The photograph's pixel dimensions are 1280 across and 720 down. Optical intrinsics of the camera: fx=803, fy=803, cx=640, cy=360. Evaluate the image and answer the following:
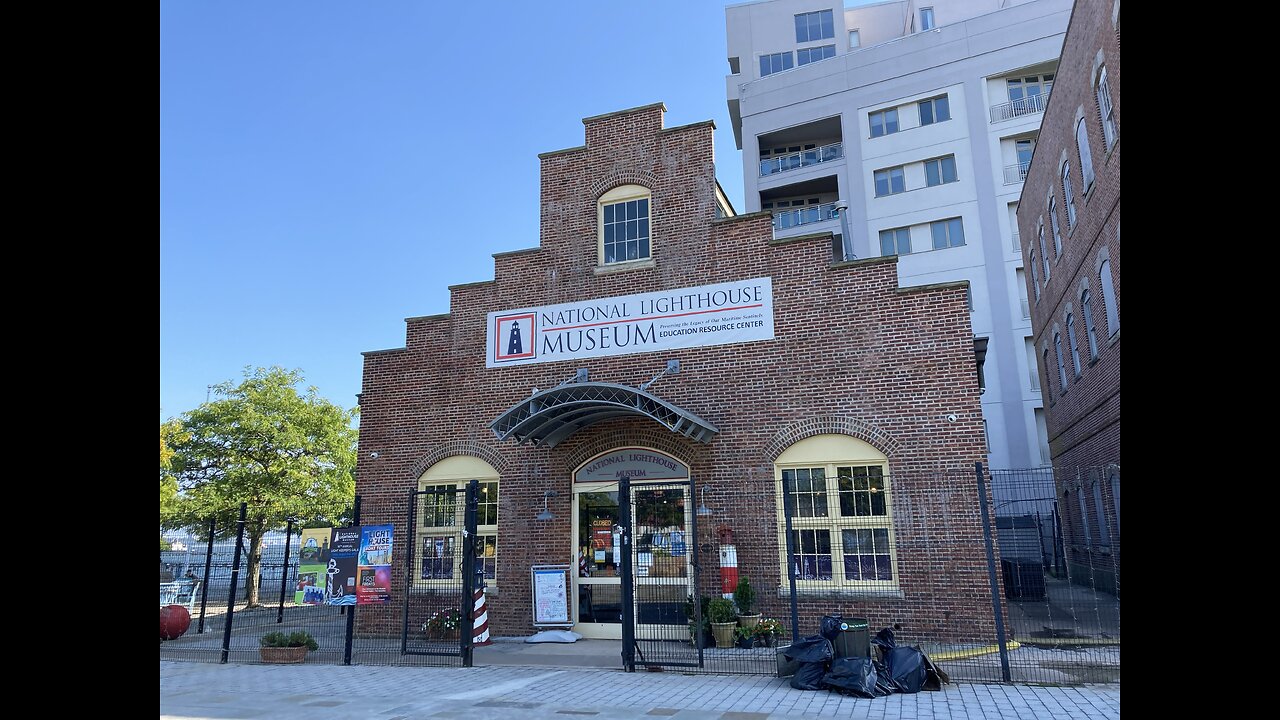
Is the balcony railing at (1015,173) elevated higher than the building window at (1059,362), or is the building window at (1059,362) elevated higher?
the balcony railing at (1015,173)

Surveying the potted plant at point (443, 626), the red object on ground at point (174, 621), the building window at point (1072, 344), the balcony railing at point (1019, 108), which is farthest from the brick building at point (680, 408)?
the balcony railing at point (1019, 108)

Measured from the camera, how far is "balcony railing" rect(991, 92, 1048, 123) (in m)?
35.4

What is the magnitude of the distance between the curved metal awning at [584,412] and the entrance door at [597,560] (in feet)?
4.26

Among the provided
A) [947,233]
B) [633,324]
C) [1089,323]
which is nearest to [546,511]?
[633,324]

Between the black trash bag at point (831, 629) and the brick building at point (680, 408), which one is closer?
the black trash bag at point (831, 629)

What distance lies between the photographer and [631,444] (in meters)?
14.5

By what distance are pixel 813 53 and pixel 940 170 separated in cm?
1249

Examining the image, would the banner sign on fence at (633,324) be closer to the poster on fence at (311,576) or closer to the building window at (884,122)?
the poster on fence at (311,576)

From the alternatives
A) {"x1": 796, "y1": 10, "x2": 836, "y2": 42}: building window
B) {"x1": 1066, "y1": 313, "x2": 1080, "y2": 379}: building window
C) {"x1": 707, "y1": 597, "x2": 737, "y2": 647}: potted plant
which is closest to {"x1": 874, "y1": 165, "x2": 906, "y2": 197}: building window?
{"x1": 796, "y1": 10, "x2": 836, "y2": 42}: building window

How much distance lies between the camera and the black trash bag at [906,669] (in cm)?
917

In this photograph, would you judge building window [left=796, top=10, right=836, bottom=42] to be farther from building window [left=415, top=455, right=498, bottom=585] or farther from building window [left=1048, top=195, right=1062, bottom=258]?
building window [left=415, top=455, right=498, bottom=585]

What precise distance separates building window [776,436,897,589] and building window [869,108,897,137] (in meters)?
28.9
